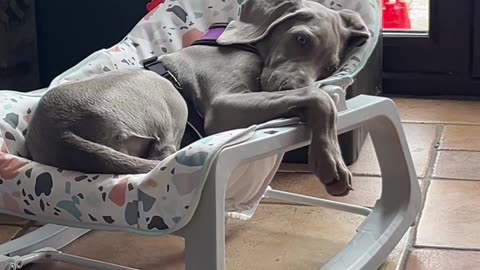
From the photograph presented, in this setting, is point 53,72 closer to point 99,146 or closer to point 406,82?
point 406,82

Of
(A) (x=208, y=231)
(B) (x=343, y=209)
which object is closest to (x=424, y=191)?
(B) (x=343, y=209)

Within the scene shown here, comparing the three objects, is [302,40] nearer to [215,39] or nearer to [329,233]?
[215,39]

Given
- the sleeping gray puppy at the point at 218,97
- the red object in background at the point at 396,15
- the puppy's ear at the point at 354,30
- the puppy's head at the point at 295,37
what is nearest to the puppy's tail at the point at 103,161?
the sleeping gray puppy at the point at 218,97

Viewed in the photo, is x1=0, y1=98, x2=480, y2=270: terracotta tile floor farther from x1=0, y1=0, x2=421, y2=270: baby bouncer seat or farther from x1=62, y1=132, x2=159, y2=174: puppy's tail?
x1=62, y1=132, x2=159, y2=174: puppy's tail

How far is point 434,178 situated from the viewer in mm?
2084

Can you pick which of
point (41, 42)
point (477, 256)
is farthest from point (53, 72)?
point (477, 256)

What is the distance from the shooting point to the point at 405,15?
282 centimetres

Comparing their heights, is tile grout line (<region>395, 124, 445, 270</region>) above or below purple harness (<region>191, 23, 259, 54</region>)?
below

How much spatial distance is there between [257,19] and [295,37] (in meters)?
0.12

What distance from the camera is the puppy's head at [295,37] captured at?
62.1 inches

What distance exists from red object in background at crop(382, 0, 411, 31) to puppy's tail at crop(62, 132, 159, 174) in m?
1.63

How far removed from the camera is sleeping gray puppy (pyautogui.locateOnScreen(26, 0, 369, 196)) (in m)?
1.38

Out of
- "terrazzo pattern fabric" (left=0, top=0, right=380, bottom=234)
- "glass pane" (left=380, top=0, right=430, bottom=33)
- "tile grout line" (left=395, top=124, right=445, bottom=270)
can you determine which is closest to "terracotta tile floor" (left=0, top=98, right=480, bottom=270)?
"tile grout line" (left=395, top=124, right=445, bottom=270)

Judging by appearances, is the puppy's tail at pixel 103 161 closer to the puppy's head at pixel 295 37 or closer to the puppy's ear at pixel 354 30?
the puppy's head at pixel 295 37
